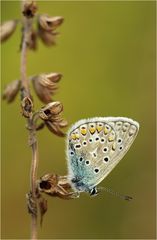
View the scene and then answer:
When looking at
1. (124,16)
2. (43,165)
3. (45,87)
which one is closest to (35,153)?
(45,87)

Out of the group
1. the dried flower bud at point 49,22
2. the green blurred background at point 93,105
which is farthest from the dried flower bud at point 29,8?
the green blurred background at point 93,105

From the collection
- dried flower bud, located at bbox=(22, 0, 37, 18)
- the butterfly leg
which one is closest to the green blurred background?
the butterfly leg

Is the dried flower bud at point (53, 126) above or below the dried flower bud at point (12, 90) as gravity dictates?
below

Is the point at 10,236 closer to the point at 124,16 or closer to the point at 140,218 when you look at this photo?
the point at 140,218

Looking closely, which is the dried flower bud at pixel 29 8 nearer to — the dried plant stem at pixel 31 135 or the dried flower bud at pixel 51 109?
the dried plant stem at pixel 31 135

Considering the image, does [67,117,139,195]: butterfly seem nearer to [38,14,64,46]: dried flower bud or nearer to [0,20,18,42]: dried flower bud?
[38,14,64,46]: dried flower bud

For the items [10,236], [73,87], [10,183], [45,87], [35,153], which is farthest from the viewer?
[73,87]
